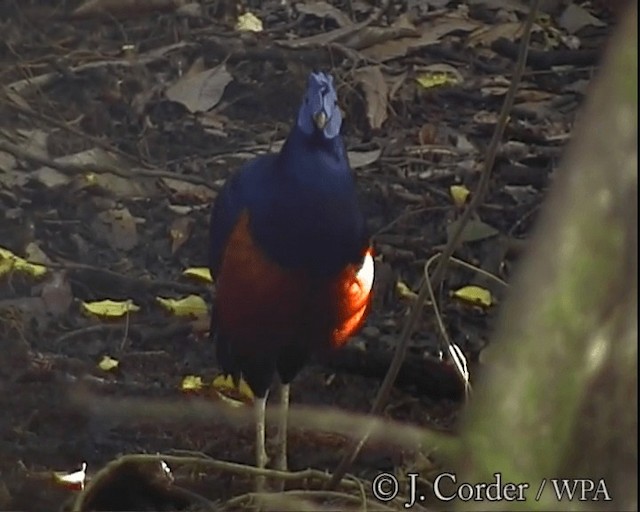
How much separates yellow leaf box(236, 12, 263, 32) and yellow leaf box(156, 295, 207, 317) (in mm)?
1849

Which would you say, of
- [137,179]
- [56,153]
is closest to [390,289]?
Result: [137,179]

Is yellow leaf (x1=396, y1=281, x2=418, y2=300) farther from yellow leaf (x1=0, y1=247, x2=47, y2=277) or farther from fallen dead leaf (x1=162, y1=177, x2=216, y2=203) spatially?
yellow leaf (x1=0, y1=247, x2=47, y2=277)

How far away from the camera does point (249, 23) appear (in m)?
5.93

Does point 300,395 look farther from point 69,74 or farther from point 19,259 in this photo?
point 69,74

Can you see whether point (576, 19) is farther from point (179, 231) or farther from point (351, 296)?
point (351, 296)

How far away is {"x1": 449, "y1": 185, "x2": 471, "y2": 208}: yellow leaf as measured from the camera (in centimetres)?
471

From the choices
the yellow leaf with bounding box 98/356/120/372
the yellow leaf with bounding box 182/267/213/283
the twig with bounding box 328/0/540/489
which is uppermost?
the twig with bounding box 328/0/540/489

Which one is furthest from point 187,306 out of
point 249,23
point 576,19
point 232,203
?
point 576,19

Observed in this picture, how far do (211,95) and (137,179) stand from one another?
0.66 meters

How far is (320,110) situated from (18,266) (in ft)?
5.36

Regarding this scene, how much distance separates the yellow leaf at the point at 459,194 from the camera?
471 cm

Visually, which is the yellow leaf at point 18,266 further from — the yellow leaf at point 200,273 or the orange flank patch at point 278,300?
the orange flank patch at point 278,300

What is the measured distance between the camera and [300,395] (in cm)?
388

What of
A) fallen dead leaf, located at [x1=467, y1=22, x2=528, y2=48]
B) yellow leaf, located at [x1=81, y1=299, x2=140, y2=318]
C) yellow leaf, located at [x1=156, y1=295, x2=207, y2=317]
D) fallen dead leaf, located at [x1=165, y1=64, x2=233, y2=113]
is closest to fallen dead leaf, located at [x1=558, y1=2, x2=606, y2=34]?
fallen dead leaf, located at [x1=467, y1=22, x2=528, y2=48]
